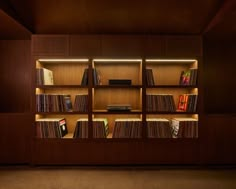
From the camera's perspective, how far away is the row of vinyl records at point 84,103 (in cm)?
297

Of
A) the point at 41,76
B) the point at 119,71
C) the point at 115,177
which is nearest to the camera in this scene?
the point at 115,177

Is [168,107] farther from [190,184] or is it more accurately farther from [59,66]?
[59,66]

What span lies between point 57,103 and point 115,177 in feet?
4.08

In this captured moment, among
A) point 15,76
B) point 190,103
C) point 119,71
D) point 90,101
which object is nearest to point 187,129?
point 190,103

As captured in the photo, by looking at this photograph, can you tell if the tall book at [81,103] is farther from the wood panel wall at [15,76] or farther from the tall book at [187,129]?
the tall book at [187,129]

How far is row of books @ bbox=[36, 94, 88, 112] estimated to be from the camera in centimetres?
297

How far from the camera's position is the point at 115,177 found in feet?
8.66

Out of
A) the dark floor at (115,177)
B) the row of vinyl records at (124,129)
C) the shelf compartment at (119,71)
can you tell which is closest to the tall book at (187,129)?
Result: the row of vinyl records at (124,129)

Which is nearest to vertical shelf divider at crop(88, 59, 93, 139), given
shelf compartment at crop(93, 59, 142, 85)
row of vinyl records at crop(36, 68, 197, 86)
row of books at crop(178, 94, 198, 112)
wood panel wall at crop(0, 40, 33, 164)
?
row of vinyl records at crop(36, 68, 197, 86)

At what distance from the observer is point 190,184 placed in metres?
2.46

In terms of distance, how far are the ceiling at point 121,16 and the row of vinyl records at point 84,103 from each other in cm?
88

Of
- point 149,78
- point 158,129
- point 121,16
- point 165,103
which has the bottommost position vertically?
point 158,129

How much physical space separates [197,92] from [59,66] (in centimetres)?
203

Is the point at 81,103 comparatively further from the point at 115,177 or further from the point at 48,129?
the point at 115,177
